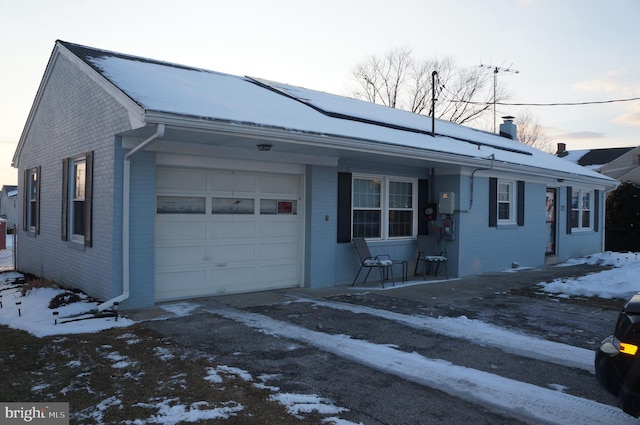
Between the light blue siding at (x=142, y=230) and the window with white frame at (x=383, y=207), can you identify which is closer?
the light blue siding at (x=142, y=230)

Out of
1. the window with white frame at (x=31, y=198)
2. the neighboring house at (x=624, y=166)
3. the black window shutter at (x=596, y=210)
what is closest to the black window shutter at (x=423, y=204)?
the window with white frame at (x=31, y=198)

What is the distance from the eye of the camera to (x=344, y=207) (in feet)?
33.5

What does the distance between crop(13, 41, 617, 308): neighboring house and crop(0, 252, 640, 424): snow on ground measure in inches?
28.5

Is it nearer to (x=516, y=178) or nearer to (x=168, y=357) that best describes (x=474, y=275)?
(x=516, y=178)

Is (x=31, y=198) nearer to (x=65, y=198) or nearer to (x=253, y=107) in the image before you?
(x=65, y=198)

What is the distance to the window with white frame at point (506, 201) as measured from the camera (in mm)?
13117

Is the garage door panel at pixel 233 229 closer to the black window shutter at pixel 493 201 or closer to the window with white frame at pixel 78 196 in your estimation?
the window with white frame at pixel 78 196

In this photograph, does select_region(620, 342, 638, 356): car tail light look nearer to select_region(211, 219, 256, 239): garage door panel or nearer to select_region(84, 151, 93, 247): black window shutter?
select_region(211, 219, 256, 239): garage door panel

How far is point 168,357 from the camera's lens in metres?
5.22

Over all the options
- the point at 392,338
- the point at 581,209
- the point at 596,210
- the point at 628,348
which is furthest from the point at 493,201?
the point at 628,348

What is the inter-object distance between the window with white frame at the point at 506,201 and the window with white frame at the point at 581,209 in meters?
4.44

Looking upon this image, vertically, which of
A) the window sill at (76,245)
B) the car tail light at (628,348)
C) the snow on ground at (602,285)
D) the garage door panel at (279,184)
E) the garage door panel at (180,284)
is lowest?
the snow on ground at (602,285)

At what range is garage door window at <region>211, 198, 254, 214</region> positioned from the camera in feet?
28.3

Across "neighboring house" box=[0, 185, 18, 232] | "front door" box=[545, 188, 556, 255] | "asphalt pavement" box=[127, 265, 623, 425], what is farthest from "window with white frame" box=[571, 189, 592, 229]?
"neighboring house" box=[0, 185, 18, 232]
